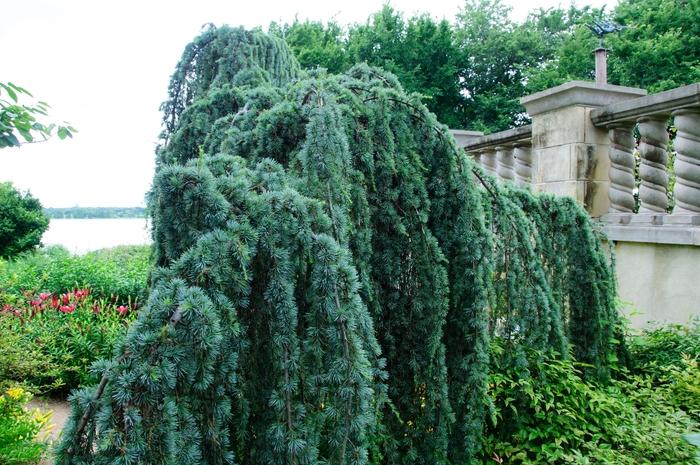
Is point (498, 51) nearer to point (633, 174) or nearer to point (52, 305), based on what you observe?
point (633, 174)

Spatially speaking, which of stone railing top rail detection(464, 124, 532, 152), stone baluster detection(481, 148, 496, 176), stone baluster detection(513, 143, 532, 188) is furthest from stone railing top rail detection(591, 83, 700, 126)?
stone baluster detection(481, 148, 496, 176)

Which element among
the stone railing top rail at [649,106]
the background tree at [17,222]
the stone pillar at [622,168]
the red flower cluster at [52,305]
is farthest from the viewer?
the background tree at [17,222]

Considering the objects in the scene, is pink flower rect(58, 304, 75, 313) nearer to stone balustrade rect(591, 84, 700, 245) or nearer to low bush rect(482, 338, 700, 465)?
low bush rect(482, 338, 700, 465)

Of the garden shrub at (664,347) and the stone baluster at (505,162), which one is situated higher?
the stone baluster at (505,162)

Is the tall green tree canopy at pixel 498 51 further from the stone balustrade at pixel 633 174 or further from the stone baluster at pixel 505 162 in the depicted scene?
the stone balustrade at pixel 633 174

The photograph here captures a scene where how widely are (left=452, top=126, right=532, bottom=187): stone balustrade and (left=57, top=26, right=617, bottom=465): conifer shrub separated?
6.85 feet

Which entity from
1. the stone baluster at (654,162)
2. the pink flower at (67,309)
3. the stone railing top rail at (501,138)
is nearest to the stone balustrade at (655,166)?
the stone baluster at (654,162)

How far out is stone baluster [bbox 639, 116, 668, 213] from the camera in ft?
14.5

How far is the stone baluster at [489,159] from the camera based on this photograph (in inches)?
247

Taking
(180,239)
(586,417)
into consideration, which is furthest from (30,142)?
(586,417)

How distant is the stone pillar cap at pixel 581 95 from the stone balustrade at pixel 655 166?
160 millimetres

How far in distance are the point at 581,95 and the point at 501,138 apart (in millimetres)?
1196

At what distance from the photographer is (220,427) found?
5.12 ft

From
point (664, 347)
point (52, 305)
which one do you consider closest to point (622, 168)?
point (664, 347)
